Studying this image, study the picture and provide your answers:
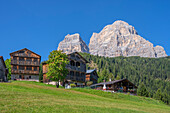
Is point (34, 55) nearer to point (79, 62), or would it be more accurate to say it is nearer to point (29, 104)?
point (79, 62)

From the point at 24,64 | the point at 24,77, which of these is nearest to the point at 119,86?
the point at 24,77

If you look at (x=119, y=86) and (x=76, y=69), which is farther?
(x=76, y=69)

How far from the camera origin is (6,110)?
59.7 feet

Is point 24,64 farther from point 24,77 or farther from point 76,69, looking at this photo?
point 76,69

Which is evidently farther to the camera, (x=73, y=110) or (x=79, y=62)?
(x=79, y=62)

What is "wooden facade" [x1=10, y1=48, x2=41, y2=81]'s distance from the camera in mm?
66688

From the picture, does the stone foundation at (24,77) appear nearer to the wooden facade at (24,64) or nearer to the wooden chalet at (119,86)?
the wooden facade at (24,64)

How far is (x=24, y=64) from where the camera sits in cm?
6738

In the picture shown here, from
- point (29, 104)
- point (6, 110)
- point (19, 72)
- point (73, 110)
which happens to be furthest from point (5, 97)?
point (19, 72)

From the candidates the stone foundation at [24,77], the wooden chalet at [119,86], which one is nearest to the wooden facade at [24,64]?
the stone foundation at [24,77]

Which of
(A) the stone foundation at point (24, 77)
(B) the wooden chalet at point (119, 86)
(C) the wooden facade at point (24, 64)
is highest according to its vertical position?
(C) the wooden facade at point (24, 64)

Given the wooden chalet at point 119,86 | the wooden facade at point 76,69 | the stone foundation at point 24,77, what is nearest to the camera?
the wooden chalet at point 119,86

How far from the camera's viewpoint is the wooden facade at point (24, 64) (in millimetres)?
66688

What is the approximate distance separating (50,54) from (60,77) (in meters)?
6.76
